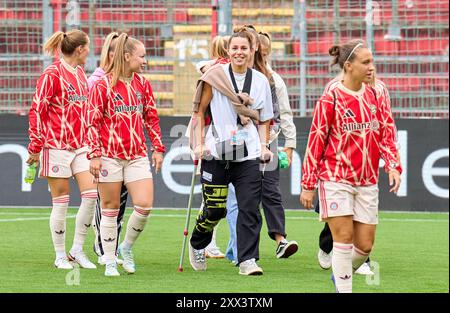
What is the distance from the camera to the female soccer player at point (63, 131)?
9469mm

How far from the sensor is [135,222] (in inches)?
360

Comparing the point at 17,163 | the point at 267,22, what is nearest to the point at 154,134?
the point at 17,163

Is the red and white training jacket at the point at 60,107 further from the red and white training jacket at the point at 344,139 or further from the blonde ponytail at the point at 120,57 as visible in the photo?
the red and white training jacket at the point at 344,139

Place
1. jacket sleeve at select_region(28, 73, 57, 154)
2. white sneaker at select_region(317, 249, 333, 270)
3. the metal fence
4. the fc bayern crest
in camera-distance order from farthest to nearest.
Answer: the metal fence
white sneaker at select_region(317, 249, 333, 270)
jacket sleeve at select_region(28, 73, 57, 154)
the fc bayern crest

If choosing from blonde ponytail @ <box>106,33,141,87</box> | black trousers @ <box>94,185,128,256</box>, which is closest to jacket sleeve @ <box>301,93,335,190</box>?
blonde ponytail @ <box>106,33,141,87</box>

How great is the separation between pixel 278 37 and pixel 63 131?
7.87m

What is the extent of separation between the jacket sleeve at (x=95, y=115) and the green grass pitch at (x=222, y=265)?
0.97 meters

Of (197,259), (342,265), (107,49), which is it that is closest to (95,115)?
(107,49)

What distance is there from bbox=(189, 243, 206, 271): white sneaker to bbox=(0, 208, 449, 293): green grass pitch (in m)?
0.08

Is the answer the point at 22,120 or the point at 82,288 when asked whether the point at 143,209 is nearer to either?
the point at 82,288

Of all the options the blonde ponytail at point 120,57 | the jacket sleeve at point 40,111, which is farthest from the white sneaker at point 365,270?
the jacket sleeve at point 40,111

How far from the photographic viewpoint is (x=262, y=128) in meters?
9.13

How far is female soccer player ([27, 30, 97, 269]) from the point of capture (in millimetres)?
9469

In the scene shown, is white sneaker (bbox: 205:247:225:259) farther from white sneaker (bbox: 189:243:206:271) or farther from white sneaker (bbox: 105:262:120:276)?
white sneaker (bbox: 105:262:120:276)
